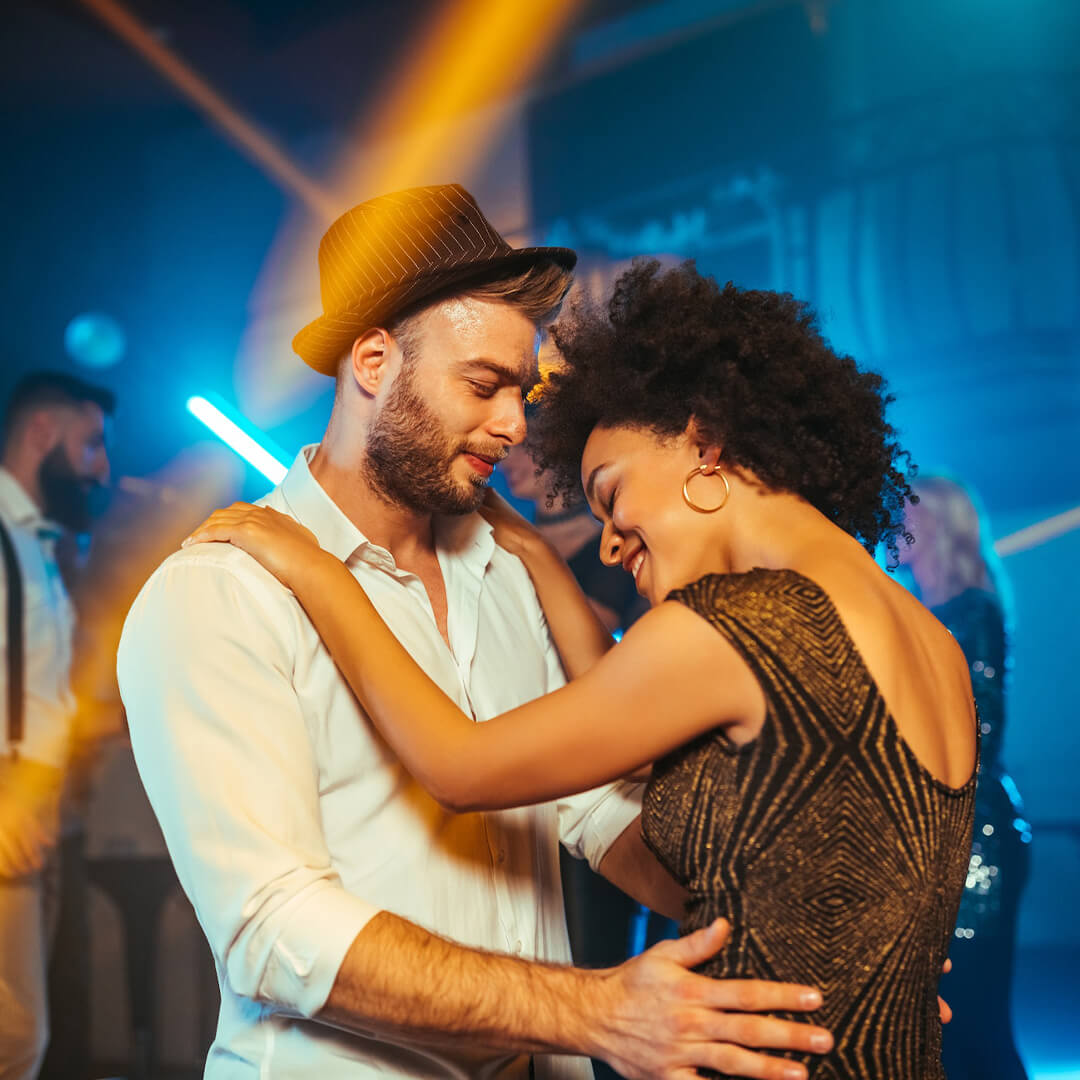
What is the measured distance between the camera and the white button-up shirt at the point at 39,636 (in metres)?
3.59

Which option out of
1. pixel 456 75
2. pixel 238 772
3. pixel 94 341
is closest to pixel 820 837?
pixel 238 772

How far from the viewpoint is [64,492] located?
12.6ft

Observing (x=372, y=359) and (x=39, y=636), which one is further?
(x=39, y=636)

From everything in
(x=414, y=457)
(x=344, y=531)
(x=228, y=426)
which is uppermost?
(x=228, y=426)

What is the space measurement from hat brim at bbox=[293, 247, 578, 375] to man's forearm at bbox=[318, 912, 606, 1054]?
3.08 ft

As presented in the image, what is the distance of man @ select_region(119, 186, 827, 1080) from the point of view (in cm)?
118

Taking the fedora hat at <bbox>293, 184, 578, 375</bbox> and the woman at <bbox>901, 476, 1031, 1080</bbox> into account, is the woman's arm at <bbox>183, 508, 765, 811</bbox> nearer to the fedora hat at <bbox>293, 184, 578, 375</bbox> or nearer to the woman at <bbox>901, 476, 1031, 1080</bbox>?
the fedora hat at <bbox>293, 184, 578, 375</bbox>

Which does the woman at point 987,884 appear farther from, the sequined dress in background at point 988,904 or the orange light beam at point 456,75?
the orange light beam at point 456,75

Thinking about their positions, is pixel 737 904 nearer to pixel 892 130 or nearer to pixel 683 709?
pixel 683 709

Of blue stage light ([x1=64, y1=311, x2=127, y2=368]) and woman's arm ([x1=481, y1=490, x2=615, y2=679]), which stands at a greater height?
blue stage light ([x1=64, y1=311, x2=127, y2=368])

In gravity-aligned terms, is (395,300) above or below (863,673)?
above

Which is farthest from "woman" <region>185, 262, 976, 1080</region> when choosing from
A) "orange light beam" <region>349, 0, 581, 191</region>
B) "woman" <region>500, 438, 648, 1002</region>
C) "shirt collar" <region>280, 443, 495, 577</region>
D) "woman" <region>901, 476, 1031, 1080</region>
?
"orange light beam" <region>349, 0, 581, 191</region>

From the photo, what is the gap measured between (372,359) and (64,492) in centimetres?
260

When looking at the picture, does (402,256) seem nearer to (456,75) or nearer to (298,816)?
(298,816)
